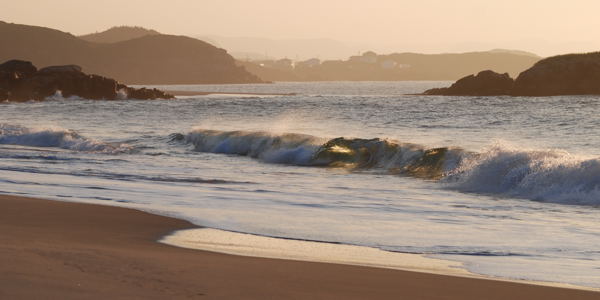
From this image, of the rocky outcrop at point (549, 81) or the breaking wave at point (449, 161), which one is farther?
the rocky outcrop at point (549, 81)

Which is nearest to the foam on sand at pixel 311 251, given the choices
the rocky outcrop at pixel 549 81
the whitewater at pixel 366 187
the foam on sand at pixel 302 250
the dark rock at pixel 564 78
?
the foam on sand at pixel 302 250

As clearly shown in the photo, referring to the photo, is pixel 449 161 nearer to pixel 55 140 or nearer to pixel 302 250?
pixel 302 250

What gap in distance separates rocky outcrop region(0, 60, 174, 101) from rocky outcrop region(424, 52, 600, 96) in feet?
112

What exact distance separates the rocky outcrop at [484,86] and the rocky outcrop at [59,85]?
32.1 m

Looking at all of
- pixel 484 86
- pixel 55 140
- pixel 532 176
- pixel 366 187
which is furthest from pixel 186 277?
pixel 484 86

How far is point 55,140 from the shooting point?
3105cm

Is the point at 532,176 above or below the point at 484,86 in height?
below

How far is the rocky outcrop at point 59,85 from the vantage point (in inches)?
3802

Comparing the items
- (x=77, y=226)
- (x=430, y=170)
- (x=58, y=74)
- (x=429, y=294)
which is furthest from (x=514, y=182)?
(x=58, y=74)

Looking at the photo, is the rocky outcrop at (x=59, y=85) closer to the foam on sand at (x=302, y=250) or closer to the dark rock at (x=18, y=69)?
the dark rock at (x=18, y=69)

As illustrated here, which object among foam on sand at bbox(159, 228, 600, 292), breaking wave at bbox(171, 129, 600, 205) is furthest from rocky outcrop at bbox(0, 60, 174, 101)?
foam on sand at bbox(159, 228, 600, 292)

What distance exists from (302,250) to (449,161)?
40.9 feet

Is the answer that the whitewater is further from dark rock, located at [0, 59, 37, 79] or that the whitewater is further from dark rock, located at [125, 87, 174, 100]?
dark rock, located at [0, 59, 37, 79]

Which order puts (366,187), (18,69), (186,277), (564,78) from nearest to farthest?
(186,277)
(366,187)
(564,78)
(18,69)
